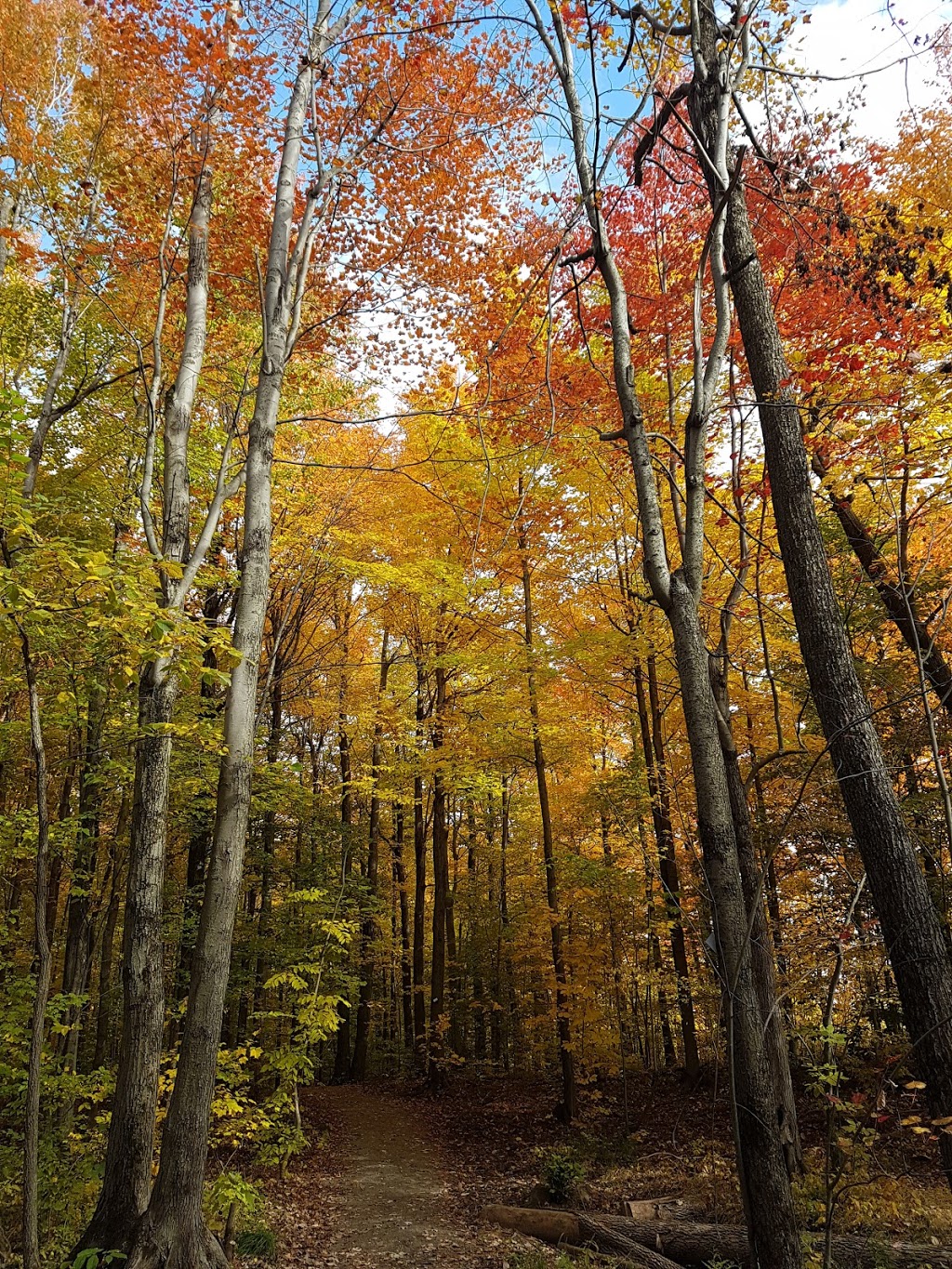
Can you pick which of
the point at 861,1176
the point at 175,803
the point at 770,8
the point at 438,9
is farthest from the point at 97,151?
the point at 861,1176

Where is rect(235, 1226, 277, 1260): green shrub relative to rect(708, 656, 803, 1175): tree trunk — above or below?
below

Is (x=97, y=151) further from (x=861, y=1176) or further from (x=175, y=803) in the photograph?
(x=861, y=1176)

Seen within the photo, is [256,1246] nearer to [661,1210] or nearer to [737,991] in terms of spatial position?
[661,1210]

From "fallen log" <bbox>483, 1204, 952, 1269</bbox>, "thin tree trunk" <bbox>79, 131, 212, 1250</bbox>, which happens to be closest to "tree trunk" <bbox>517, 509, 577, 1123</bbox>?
"fallen log" <bbox>483, 1204, 952, 1269</bbox>

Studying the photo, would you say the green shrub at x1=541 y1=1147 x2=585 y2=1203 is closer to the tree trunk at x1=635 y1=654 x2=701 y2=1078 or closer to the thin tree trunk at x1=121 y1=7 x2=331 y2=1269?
the tree trunk at x1=635 y1=654 x2=701 y2=1078

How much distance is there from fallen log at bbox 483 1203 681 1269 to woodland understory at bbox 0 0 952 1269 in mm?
69

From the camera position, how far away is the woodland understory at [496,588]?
3.58 meters

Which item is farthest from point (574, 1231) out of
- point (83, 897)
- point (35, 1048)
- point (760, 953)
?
point (83, 897)

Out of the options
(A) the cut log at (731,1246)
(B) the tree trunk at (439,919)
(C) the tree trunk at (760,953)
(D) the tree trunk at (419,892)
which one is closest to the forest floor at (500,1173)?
(A) the cut log at (731,1246)

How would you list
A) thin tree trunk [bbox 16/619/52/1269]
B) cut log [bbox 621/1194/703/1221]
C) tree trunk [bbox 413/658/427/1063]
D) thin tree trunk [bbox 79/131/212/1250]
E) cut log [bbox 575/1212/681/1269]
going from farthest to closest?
tree trunk [bbox 413/658/427/1063]
cut log [bbox 621/1194/703/1221]
cut log [bbox 575/1212/681/1269]
thin tree trunk [bbox 79/131/212/1250]
thin tree trunk [bbox 16/619/52/1269]

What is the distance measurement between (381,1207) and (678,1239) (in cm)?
337

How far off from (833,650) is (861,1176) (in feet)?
18.1

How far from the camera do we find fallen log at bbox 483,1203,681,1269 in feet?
18.0

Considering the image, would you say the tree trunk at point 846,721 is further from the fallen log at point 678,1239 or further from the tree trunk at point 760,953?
the fallen log at point 678,1239
